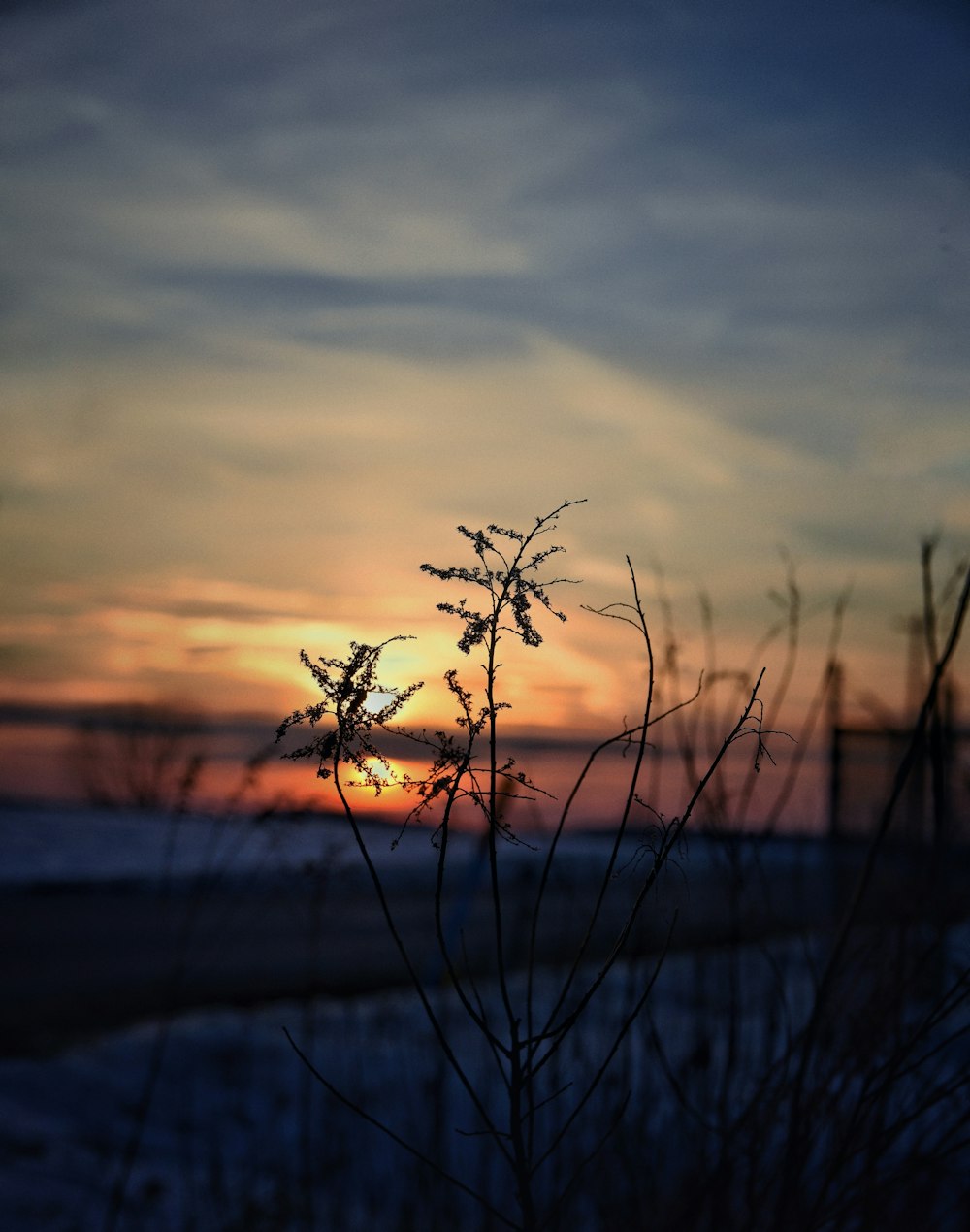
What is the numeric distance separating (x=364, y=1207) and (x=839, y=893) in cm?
380

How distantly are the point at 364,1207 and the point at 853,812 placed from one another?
218 inches

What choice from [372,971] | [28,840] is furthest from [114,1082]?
[28,840]

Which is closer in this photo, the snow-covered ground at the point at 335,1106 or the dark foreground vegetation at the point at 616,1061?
the dark foreground vegetation at the point at 616,1061

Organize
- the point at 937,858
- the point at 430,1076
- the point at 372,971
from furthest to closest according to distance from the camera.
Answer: the point at 372,971 → the point at 430,1076 → the point at 937,858

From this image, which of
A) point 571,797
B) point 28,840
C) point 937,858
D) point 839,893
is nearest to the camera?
point 571,797

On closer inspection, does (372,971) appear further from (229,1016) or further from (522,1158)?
(522,1158)

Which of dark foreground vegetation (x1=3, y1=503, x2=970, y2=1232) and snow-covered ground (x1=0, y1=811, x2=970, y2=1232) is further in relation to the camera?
snow-covered ground (x1=0, y1=811, x2=970, y2=1232)

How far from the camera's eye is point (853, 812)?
28.7ft

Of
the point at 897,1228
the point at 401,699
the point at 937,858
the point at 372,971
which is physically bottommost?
the point at 372,971

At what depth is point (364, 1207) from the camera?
4.32 m

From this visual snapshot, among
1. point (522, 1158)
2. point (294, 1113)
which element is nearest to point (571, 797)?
point (522, 1158)

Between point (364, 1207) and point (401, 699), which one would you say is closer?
point (401, 699)

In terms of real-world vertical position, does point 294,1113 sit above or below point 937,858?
A: below

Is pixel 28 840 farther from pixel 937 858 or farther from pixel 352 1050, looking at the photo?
pixel 937 858
